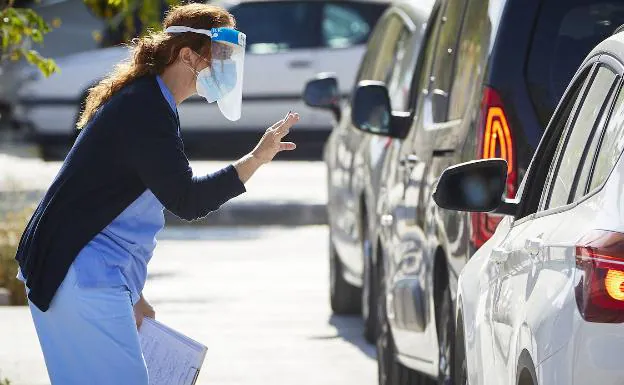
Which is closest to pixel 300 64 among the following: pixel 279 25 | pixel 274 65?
pixel 274 65

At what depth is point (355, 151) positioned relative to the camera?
414 inches

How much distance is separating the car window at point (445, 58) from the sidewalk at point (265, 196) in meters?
6.61

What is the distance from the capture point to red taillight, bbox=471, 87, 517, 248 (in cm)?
621

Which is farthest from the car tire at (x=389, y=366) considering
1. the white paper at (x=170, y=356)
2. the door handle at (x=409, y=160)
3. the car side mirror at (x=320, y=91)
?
the car side mirror at (x=320, y=91)

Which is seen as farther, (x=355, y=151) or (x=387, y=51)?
(x=355, y=151)

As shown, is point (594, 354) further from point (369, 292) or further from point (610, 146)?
point (369, 292)

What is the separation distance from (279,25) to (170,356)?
51.8ft

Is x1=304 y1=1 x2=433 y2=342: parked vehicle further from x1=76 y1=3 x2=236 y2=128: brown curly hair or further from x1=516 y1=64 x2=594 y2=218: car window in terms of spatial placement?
x1=516 y1=64 x2=594 y2=218: car window

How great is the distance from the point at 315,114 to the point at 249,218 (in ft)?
15.0

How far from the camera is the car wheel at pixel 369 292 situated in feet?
31.1

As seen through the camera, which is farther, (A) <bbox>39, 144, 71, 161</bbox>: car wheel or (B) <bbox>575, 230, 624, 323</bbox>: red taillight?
(A) <bbox>39, 144, 71, 161</bbox>: car wheel

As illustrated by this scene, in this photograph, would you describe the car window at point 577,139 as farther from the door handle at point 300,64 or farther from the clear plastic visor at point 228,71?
the door handle at point 300,64

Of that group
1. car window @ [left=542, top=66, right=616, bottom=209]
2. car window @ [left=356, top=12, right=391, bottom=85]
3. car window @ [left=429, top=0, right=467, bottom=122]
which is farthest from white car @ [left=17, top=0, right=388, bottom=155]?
car window @ [left=542, top=66, right=616, bottom=209]

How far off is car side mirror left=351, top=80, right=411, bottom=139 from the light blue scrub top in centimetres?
281
